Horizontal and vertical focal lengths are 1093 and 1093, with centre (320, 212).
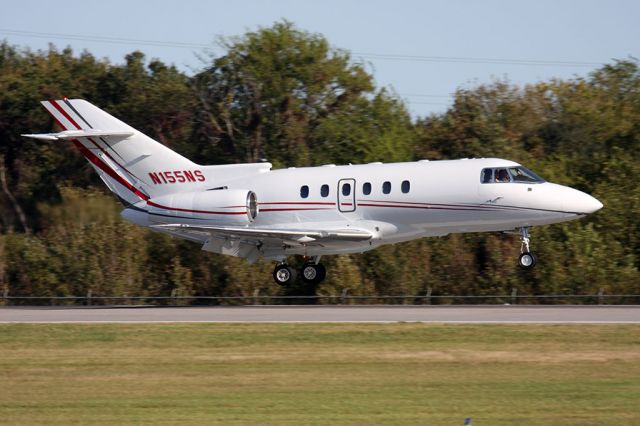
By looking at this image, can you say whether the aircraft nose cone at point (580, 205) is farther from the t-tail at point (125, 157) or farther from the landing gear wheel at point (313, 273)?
the t-tail at point (125, 157)

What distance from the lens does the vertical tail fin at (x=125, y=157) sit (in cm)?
3394

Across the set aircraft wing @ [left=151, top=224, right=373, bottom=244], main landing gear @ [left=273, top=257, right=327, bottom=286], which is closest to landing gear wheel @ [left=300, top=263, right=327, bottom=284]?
main landing gear @ [left=273, top=257, right=327, bottom=286]

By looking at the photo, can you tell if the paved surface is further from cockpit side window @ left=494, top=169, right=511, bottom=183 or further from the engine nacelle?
cockpit side window @ left=494, top=169, right=511, bottom=183

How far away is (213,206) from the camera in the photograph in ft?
109

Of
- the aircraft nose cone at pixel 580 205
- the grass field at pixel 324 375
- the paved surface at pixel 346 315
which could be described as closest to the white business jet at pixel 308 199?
the aircraft nose cone at pixel 580 205

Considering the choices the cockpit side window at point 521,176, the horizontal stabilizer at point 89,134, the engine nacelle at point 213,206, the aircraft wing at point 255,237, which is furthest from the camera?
the horizontal stabilizer at point 89,134

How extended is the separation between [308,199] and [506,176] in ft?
19.8

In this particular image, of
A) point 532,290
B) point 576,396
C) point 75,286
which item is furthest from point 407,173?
point 576,396

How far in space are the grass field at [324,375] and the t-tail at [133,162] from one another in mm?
10467

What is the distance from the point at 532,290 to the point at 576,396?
20.5 meters

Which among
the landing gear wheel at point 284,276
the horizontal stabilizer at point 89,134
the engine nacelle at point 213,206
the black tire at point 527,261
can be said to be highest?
the horizontal stabilizer at point 89,134

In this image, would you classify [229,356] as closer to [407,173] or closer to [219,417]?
[219,417]

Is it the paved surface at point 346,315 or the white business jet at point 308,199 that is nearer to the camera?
the paved surface at point 346,315

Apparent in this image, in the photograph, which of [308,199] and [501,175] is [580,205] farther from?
[308,199]
